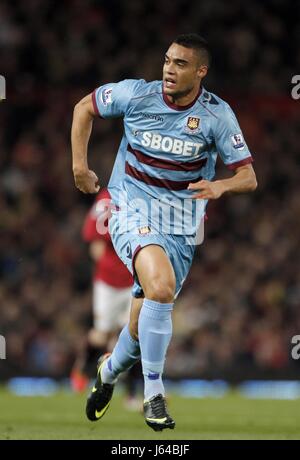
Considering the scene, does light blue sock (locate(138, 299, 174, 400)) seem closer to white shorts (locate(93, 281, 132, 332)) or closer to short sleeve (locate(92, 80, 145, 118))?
short sleeve (locate(92, 80, 145, 118))

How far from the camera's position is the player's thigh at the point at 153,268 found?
281 inches

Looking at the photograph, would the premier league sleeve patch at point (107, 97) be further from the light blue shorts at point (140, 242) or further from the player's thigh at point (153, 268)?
the player's thigh at point (153, 268)

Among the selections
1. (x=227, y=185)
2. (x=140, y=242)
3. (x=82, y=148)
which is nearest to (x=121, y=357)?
(x=140, y=242)

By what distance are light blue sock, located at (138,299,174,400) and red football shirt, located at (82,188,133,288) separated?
450cm

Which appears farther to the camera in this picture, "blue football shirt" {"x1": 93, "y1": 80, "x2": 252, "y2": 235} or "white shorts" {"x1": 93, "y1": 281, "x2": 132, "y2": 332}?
"white shorts" {"x1": 93, "y1": 281, "x2": 132, "y2": 332}

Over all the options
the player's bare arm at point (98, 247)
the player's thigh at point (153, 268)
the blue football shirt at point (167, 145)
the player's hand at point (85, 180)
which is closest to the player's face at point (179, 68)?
the blue football shirt at point (167, 145)

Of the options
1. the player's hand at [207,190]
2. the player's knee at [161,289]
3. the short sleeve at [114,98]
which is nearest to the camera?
the player's hand at [207,190]

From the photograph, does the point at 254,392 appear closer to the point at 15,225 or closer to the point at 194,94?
the point at 15,225

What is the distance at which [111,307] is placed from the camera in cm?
1212

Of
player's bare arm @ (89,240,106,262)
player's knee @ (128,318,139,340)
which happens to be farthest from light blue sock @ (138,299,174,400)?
player's bare arm @ (89,240,106,262)

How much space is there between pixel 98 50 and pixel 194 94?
34.6ft

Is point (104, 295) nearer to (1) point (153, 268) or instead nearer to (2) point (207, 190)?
(1) point (153, 268)

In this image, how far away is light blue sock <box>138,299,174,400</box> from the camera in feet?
23.7

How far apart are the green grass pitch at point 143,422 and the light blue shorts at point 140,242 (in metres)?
1.05
